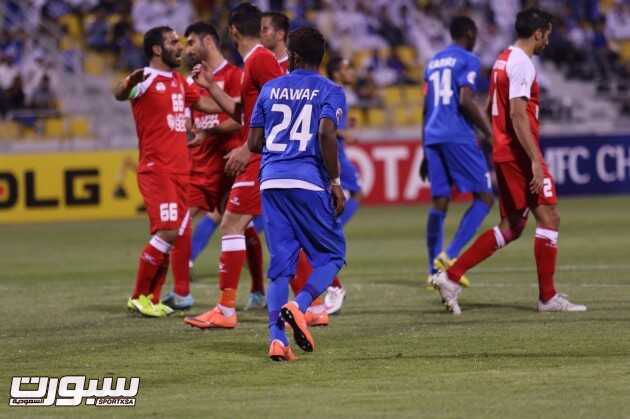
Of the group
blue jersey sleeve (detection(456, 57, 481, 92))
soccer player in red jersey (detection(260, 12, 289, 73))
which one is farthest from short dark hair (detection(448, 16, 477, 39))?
soccer player in red jersey (detection(260, 12, 289, 73))

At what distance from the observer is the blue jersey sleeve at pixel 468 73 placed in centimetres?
1316

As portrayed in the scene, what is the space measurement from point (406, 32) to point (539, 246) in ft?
60.5

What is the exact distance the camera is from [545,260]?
10.9 metres

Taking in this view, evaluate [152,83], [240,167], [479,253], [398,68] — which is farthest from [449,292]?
[398,68]

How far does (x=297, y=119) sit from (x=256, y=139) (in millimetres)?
361

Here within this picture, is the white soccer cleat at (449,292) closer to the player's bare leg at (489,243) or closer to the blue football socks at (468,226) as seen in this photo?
the player's bare leg at (489,243)

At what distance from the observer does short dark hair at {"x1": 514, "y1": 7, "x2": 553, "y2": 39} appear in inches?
429

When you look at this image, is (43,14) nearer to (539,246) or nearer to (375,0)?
(375,0)

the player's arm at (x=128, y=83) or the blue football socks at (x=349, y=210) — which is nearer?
the player's arm at (x=128, y=83)

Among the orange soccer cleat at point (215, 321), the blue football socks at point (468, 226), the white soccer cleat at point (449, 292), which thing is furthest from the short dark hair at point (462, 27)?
the orange soccer cleat at point (215, 321)

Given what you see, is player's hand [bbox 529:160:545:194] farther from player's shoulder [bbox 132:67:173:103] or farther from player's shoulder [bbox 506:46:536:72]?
player's shoulder [bbox 132:67:173:103]

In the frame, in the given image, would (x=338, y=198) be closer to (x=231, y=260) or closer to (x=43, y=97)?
(x=231, y=260)

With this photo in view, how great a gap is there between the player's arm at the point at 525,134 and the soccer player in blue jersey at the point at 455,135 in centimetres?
247

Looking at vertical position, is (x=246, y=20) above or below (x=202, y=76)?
→ above
